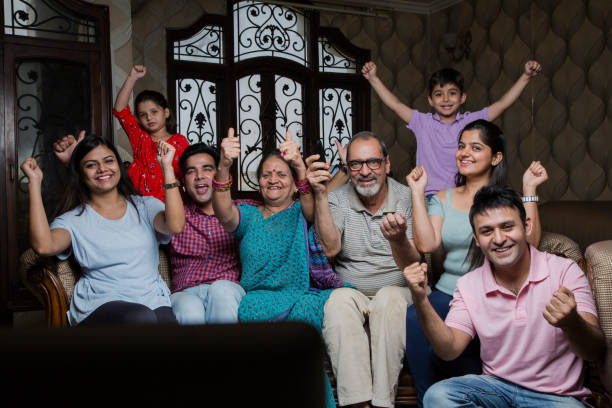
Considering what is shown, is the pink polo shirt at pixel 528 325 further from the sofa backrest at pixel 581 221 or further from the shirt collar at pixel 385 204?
the sofa backrest at pixel 581 221

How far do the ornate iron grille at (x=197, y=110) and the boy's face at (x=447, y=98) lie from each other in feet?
7.31

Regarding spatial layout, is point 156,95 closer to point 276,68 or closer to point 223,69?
point 223,69

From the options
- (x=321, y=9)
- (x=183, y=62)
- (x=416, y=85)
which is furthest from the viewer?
(x=416, y=85)

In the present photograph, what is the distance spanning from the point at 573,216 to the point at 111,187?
2176mm

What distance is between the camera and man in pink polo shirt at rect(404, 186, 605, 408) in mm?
1723

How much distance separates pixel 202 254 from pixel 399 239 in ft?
3.04

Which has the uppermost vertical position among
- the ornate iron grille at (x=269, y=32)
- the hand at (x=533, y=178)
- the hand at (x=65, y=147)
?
the ornate iron grille at (x=269, y=32)

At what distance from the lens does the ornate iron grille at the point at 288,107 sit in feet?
17.6

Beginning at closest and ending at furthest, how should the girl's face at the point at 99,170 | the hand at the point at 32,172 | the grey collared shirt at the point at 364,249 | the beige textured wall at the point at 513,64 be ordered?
1. the hand at the point at 32,172
2. the girl's face at the point at 99,170
3. the grey collared shirt at the point at 364,249
4. the beige textured wall at the point at 513,64

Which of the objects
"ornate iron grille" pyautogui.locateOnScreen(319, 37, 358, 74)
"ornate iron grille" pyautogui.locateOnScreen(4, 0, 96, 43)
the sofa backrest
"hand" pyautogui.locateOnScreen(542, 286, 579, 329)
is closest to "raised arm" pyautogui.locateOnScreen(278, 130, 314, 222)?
"hand" pyautogui.locateOnScreen(542, 286, 579, 329)

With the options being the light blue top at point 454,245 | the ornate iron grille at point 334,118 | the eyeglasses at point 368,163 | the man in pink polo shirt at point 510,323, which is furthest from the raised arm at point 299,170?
the ornate iron grille at point 334,118

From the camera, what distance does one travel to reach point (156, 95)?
137 inches

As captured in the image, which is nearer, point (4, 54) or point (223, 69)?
point (4, 54)

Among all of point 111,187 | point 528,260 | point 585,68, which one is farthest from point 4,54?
point 585,68
